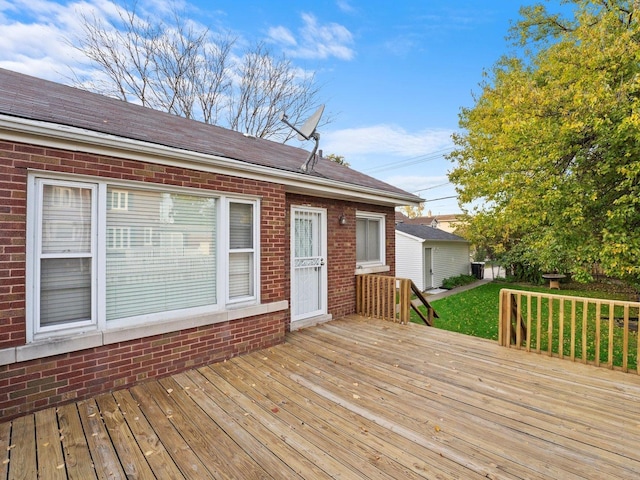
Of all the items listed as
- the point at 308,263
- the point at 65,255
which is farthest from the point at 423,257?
the point at 65,255

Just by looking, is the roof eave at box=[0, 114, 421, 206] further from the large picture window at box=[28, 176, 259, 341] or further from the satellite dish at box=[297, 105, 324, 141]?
the satellite dish at box=[297, 105, 324, 141]

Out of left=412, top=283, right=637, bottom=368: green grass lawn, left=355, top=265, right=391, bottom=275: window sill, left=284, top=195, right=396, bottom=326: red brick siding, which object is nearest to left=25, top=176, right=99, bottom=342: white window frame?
left=284, top=195, right=396, bottom=326: red brick siding

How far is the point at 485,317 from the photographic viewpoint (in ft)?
35.1

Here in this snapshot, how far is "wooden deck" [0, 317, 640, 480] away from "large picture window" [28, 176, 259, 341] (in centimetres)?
93

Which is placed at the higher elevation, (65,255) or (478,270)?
(65,255)

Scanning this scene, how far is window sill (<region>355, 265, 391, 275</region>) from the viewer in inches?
292

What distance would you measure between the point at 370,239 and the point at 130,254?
546 centimetres

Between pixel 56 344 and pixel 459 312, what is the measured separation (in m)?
11.4

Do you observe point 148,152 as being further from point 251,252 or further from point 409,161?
point 409,161

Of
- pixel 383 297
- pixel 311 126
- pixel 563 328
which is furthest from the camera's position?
pixel 383 297

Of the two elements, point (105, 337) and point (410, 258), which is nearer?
point (105, 337)

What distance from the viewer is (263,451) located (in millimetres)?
2541

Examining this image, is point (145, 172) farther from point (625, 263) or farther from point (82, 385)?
point (625, 263)

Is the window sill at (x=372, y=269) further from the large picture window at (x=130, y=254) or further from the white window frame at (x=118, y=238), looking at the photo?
the white window frame at (x=118, y=238)
